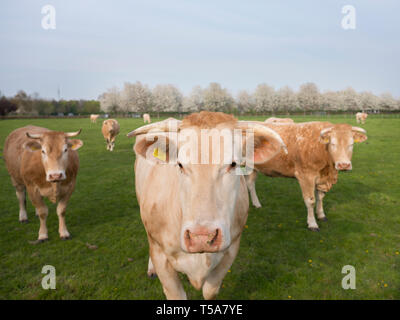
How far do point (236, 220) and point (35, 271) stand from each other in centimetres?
399

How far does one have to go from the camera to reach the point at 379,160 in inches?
542

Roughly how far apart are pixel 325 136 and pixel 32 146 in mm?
6397

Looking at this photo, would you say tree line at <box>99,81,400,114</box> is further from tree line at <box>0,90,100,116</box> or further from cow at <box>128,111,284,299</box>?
cow at <box>128,111,284,299</box>

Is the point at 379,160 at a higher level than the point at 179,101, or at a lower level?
lower

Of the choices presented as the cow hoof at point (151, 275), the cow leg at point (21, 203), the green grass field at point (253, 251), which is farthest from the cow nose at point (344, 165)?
the cow leg at point (21, 203)

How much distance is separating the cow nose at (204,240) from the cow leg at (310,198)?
16.2 feet

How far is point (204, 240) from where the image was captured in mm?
1851

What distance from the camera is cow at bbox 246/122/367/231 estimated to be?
19.2 feet

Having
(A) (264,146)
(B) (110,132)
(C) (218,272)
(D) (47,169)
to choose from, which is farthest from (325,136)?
(B) (110,132)

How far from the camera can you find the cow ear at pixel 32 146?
5414 mm
